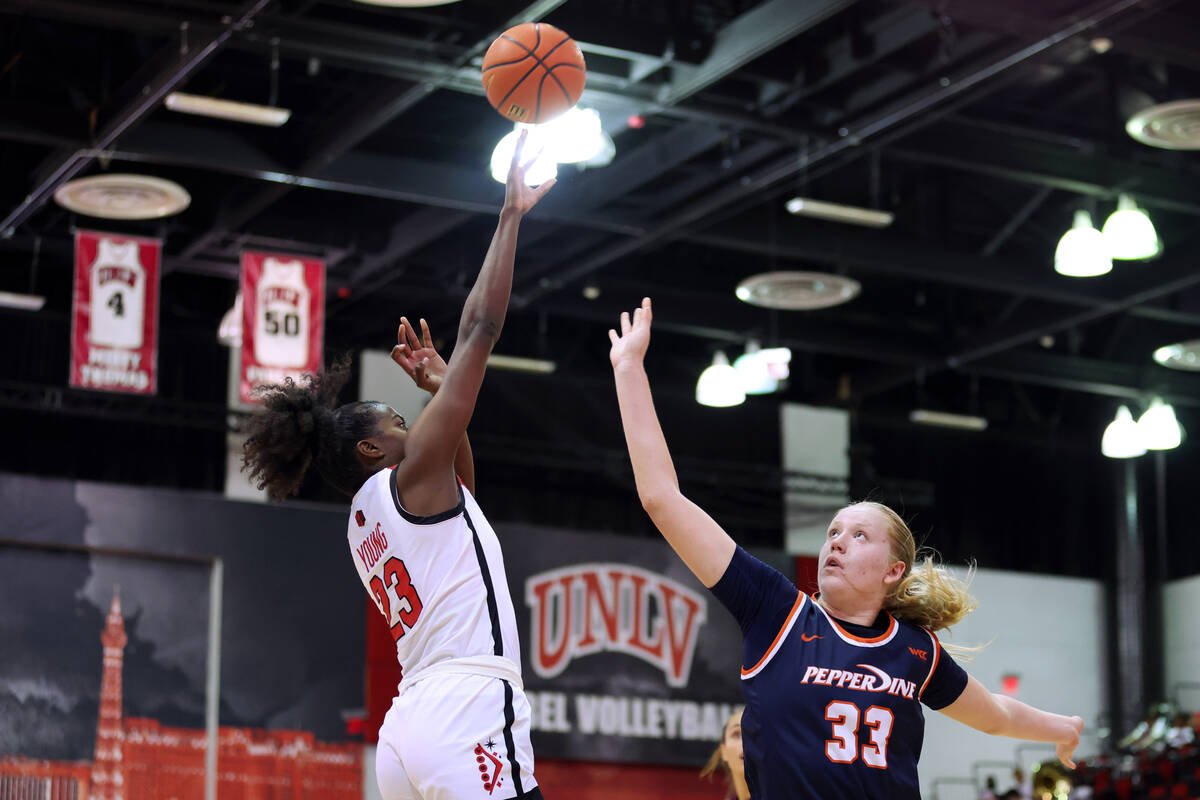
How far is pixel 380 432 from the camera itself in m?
4.54

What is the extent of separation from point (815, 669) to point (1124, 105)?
928 cm

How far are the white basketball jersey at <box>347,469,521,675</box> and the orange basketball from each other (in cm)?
167

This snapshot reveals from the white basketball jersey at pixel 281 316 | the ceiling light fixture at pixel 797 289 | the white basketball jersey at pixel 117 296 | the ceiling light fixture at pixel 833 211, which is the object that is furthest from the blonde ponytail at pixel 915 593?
the white basketball jersey at pixel 117 296

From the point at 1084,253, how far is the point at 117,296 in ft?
23.9

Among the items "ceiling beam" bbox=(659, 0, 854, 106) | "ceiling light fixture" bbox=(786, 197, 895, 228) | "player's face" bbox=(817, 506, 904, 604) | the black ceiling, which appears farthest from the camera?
"ceiling light fixture" bbox=(786, 197, 895, 228)

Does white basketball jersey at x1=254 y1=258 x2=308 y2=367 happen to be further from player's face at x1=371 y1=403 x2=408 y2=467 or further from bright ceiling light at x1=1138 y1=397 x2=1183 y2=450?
player's face at x1=371 y1=403 x2=408 y2=467

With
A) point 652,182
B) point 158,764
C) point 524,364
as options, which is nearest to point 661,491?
point 652,182

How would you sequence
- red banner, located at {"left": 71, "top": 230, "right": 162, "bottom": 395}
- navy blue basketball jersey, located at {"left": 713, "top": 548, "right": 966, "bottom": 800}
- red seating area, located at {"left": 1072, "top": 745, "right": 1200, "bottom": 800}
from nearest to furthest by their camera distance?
navy blue basketball jersey, located at {"left": 713, "top": 548, "right": 966, "bottom": 800} < red banner, located at {"left": 71, "top": 230, "right": 162, "bottom": 395} < red seating area, located at {"left": 1072, "top": 745, "right": 1200, "bottom": 800}

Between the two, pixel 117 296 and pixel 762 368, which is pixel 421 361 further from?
pixel 762 368

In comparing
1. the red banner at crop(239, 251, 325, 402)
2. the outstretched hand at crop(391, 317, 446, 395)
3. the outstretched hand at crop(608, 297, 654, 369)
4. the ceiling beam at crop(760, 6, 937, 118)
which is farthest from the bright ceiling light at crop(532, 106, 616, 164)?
the outstretched hand at crop(608, 297, 654, 369)

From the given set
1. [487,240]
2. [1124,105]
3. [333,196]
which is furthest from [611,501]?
[1124,105]

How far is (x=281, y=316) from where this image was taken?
13.6 meters

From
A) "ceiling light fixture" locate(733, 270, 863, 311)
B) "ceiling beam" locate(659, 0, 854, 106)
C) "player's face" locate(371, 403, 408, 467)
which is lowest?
"player's face" locate(371, 403, 408, 467)

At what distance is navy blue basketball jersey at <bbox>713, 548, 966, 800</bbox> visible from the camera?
3.83 metres
